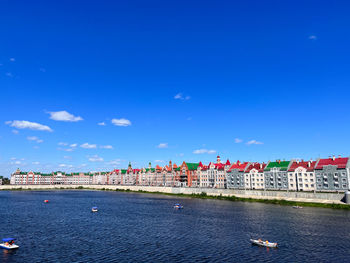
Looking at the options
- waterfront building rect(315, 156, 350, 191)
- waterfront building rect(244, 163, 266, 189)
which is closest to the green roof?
waterfront building rect(244, 163, 266, 189)

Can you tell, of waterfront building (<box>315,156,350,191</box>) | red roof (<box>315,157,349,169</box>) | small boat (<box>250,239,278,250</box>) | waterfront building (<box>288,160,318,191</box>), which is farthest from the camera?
waterfront building (<box>288,160,318,191</box>)

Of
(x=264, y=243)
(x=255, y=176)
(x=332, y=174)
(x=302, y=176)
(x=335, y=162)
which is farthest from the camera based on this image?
(x=255, y=176)

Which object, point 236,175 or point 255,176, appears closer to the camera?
point 255,176

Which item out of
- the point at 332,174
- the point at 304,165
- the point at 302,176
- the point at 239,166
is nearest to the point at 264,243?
the point at 332,174

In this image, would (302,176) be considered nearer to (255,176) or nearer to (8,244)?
(255,176)

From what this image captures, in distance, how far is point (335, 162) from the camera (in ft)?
440

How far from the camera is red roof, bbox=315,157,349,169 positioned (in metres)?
129

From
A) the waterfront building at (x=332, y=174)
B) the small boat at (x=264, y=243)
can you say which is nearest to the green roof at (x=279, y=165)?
the waterfront building at (x=332, y=174)

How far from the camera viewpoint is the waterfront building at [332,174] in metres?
127

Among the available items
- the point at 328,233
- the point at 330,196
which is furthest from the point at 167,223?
the point at 330,196

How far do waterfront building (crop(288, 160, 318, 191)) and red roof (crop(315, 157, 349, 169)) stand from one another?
3098 mm

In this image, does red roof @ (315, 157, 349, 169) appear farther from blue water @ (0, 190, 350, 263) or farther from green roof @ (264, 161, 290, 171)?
blue water @ (0, 190, 350, 263)

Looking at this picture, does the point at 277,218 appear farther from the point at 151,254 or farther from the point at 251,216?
the point at 151,254

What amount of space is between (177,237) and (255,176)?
11940 centimetres
